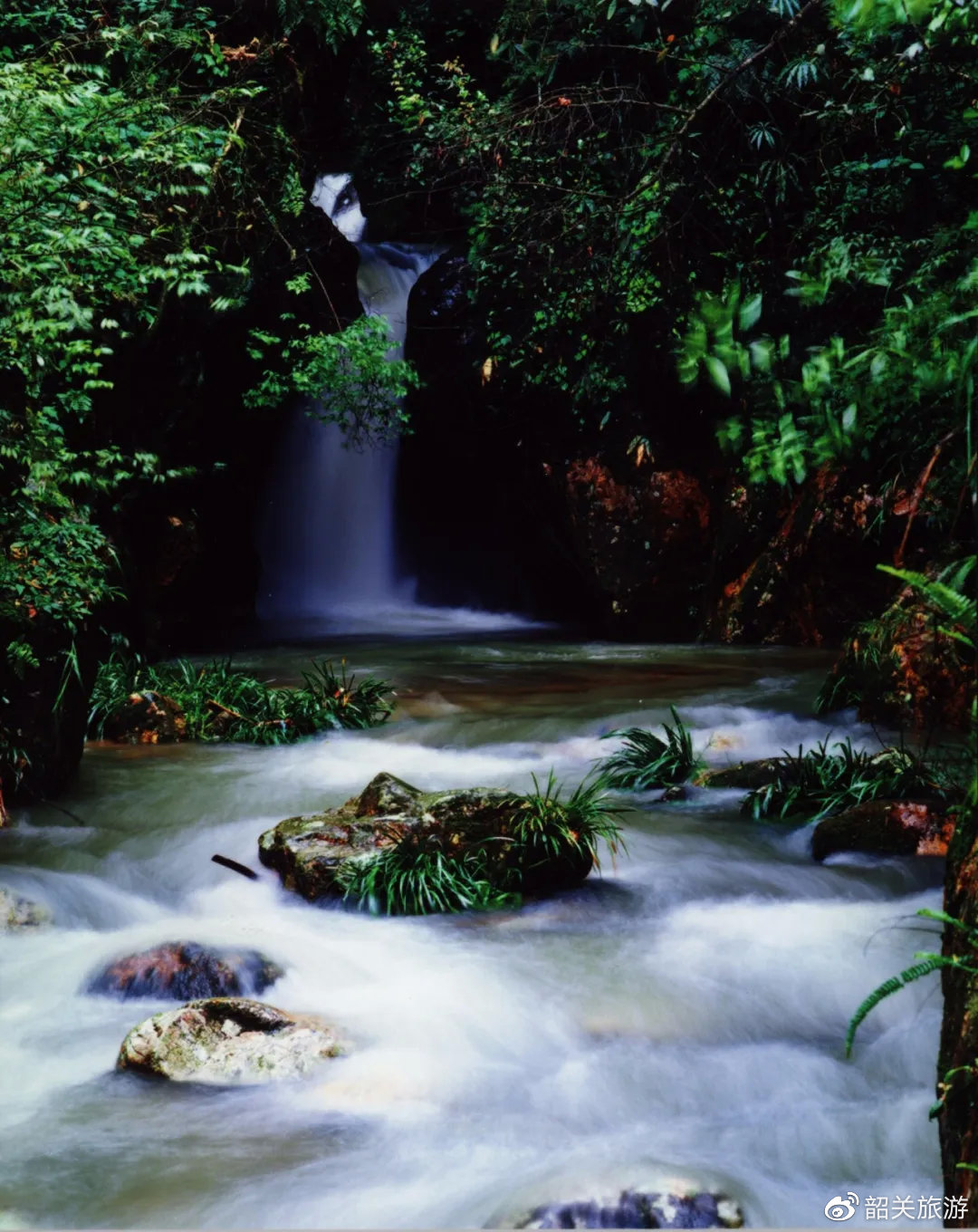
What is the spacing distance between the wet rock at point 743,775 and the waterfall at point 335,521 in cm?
1128

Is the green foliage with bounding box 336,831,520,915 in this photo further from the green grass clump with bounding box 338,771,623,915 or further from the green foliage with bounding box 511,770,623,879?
the green foliage with bounding box 511,770,623,879

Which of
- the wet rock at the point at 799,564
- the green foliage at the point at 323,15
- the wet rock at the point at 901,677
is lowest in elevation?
the wet rock at the point at 901,677

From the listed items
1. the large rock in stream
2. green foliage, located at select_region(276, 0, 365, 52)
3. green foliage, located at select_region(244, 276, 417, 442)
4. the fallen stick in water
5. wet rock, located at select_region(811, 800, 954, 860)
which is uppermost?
green foliage, located at select_region(276, 0, 365, 52)

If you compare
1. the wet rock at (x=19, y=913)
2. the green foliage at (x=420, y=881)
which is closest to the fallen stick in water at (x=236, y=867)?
the green foliage at (x=420, y=881)

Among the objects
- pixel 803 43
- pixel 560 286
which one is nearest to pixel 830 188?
pixel 803 43

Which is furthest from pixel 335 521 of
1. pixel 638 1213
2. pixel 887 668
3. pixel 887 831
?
pixel 638 1213

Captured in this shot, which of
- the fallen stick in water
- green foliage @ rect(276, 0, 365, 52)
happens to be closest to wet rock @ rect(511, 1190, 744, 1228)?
the fallen stick in water

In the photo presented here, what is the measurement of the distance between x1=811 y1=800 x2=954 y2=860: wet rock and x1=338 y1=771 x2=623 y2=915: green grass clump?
126 centimetres

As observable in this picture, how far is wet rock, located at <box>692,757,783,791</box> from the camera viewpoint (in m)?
8.41

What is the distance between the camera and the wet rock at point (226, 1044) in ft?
15.9

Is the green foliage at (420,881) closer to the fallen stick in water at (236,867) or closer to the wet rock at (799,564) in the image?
the fallen stick in water at (236,867)

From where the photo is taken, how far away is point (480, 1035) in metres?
5.26

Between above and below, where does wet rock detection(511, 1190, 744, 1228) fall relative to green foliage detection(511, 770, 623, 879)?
below

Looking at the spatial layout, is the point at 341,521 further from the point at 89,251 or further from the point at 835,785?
the point at 89,251
